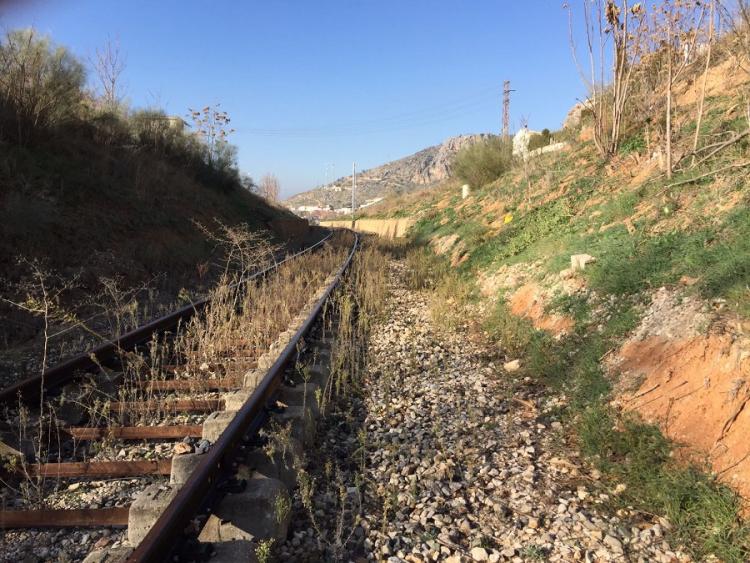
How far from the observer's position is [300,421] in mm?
3762

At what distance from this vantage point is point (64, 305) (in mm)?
7641

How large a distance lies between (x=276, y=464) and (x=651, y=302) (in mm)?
3770

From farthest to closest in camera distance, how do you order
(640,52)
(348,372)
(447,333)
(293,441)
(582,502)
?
(640,52) → (447,333) → (348,372) → (293,441) → (582,502)

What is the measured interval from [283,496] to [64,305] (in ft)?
21.5

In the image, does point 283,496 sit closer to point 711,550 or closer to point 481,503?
point 481,503

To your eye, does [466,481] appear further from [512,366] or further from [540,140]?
[540,140]

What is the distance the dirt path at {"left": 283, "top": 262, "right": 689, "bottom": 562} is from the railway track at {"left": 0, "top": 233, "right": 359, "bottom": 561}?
586 millimetres

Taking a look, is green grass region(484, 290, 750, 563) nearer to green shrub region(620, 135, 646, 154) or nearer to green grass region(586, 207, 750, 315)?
green grass region(586, 207, 750, 315)

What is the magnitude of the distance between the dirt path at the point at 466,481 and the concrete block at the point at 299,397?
0.22 m

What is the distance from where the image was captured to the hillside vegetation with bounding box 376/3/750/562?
306 centimetres

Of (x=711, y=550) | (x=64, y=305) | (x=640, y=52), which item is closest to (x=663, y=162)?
(x=640, y=52)

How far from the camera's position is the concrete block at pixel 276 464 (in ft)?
10.1

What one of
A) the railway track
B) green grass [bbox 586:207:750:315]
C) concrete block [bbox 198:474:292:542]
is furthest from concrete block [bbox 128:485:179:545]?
green grass [bbox 586:207:750:315]

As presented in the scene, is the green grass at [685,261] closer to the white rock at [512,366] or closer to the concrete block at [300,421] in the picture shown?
the white rock at [512,366]
